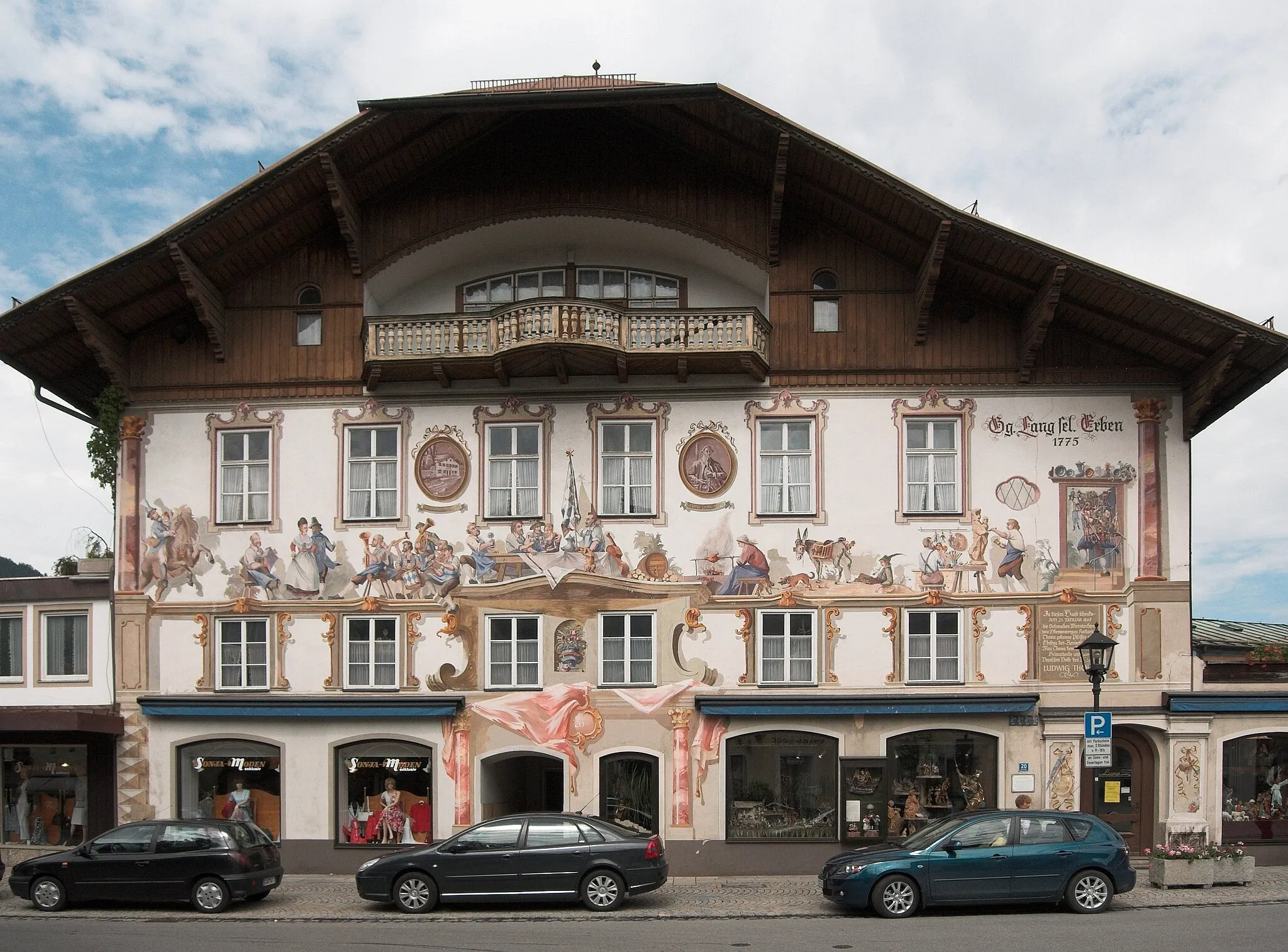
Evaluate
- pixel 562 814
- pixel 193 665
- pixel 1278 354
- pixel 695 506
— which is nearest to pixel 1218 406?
pixel 1278 354

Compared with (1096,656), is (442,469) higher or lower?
higher

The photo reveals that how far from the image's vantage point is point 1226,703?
2492 centimetres

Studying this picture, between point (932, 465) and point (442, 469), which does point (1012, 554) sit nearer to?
point (932, 465)

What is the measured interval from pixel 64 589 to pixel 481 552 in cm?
883

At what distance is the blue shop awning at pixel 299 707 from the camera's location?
25.2 m

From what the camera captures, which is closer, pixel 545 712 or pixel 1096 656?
pixel 1096 656

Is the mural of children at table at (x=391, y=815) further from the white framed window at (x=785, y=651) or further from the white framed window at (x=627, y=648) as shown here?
the white framed window at (x=785, y=651)

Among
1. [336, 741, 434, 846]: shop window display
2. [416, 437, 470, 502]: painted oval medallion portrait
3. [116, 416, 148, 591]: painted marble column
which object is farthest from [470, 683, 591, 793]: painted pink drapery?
[116, 416, 148, 591]: painted marble column

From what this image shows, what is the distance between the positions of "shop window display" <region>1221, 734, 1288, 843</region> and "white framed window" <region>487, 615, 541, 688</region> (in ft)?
44.4

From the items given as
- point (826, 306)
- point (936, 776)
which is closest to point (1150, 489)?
point (936, 776)

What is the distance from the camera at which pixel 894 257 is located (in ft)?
85.8

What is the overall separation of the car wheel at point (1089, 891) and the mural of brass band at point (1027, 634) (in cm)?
610

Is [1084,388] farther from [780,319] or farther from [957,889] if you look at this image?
[957,889]

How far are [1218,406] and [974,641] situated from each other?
7.00 metres
